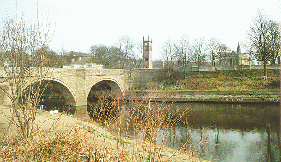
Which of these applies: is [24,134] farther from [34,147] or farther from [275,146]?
[275,146]

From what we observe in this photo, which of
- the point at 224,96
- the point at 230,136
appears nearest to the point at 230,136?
the point at 230,136

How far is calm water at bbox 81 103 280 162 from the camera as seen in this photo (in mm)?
7746

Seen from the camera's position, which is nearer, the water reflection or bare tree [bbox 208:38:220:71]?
the water reflection

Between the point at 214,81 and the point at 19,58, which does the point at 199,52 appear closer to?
the point at 214,81

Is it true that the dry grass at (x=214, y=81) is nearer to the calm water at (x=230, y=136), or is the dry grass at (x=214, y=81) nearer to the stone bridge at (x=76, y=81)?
the stone bridge at (x=76, y=81)

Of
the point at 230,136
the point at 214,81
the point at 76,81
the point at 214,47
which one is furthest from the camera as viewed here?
the point at 214,47

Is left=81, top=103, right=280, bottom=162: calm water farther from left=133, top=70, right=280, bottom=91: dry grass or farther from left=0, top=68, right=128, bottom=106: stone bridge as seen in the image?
left=0, top=68, right=128, bottom=106: stone bridge

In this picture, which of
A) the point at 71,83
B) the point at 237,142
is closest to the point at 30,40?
the point at 237,142

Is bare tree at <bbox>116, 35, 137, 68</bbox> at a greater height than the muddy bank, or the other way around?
bare tree at <bbox>116, 35, 137, 68</bbox>

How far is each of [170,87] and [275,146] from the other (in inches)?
698

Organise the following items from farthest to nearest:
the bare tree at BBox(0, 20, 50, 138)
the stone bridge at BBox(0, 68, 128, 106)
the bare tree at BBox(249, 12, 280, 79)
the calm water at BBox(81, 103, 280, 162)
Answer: the bare tree at BBox(249, 12, 280, 79), the stone bridge at BBox(0, 68, 128, 106), the calm water at BBox(81, 103, 280, 162), the bare tree at BBox(0, 20, 50, 138)

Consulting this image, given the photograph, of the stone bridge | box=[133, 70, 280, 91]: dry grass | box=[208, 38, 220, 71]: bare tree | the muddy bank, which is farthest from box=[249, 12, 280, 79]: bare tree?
the stone bridge

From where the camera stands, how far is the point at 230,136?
10016 mm

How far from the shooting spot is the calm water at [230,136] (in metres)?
7.75
